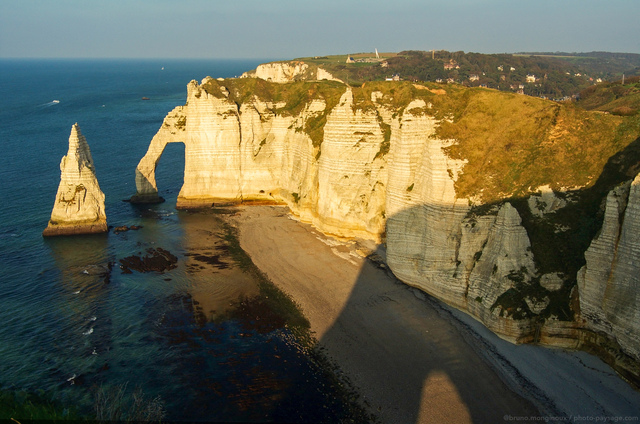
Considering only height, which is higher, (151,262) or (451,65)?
(451,65)

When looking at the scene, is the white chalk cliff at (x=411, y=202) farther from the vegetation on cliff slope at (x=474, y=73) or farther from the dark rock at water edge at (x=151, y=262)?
the vegetation on cliff slope at (x=474, y=73)

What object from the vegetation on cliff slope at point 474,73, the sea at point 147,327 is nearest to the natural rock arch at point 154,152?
the sea at point 147,327

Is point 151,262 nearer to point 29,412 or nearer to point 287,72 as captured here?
point 29,412

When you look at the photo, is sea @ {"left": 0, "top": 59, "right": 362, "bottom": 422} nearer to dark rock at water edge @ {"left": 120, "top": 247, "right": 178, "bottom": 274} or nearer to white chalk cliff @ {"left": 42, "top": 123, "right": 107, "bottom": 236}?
dark rock at water edge @ {"left": 120, "top": 247, "right": 178, "bottom": 274}

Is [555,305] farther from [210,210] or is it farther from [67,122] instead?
[67,122]

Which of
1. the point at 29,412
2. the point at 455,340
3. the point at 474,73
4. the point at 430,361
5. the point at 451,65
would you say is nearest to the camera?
the point at 29,412

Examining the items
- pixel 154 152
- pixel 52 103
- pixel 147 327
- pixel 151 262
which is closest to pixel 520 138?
pixel 147 327

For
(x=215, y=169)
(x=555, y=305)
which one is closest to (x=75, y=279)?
(x=215, y=169)
